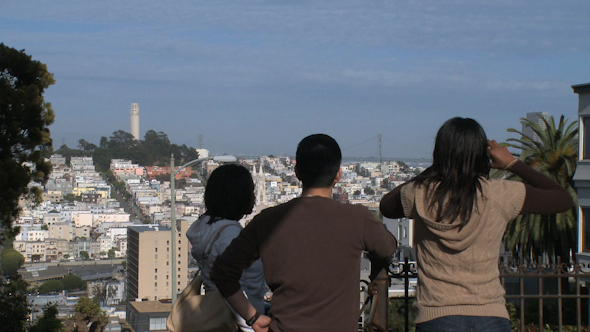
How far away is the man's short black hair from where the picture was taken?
2.23 m

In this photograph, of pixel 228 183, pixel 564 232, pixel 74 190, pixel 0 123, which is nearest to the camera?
pixel 228 183

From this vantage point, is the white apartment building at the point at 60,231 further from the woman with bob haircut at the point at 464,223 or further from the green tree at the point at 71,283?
the woman with bob haircut at the point at 464,223

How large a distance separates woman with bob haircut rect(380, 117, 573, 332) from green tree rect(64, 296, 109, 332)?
1307 centimetres

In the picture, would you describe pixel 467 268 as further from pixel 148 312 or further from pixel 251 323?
pixel 148 312

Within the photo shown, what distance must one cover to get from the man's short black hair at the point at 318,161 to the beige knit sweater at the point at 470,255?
0.32m

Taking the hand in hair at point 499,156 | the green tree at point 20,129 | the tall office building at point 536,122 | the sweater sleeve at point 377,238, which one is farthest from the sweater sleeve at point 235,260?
the tall office building at point 536,122

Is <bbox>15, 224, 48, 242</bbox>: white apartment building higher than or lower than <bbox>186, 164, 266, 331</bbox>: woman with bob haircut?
lower

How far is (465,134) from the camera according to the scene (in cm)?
221

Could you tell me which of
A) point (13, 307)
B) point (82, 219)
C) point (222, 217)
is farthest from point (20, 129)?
point (82, 219)

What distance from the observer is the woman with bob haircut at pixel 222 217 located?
104 inches

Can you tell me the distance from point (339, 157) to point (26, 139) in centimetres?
1007

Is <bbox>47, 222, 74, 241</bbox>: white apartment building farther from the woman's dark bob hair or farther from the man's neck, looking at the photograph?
the man's neck

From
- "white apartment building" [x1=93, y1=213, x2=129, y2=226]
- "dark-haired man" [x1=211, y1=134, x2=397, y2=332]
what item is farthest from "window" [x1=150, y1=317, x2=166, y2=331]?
"white apartment building" [x1=93, y1=213, x2=129, y2=226]

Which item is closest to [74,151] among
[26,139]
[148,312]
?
[148,312]
